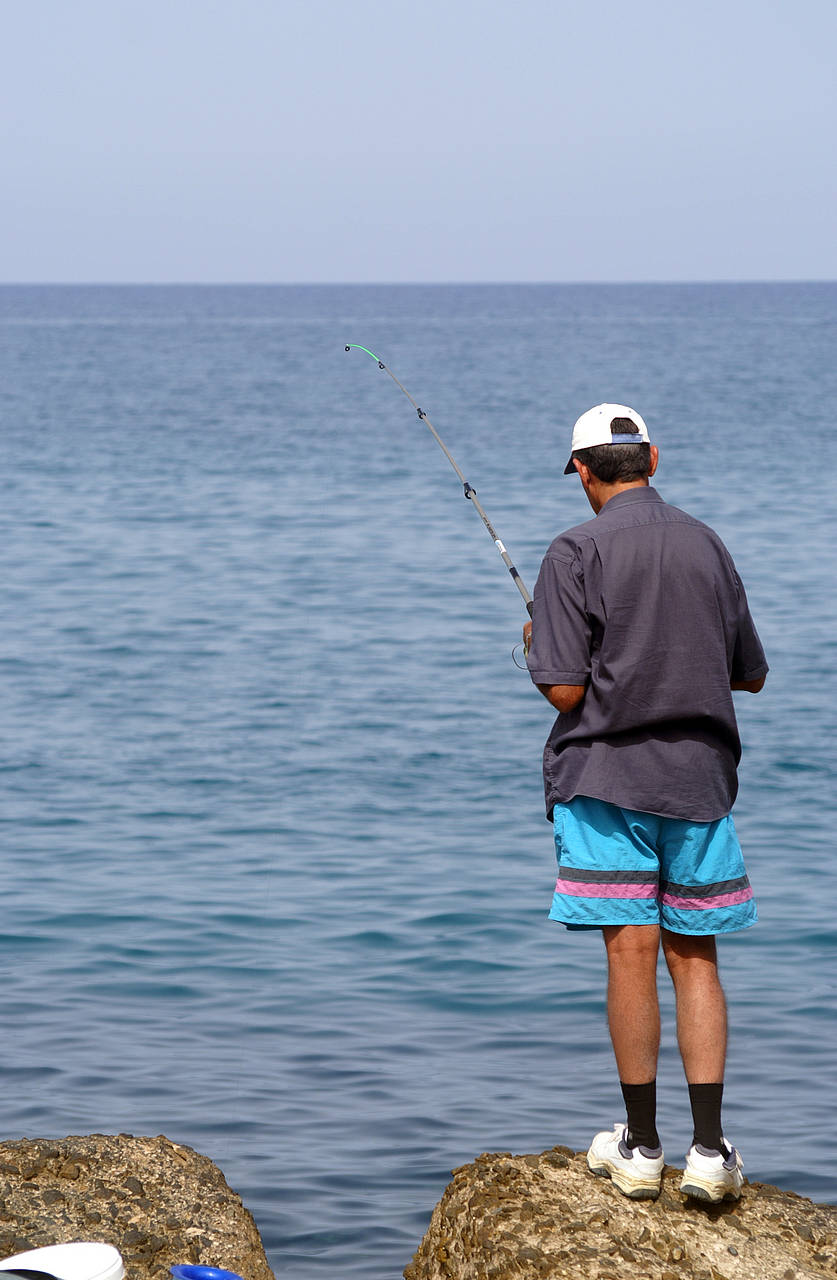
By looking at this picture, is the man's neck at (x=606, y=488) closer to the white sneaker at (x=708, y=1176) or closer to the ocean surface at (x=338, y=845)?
the white sneaker at (x=708, y=1176)

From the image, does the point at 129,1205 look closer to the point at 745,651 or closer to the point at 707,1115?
the point at 707,1115

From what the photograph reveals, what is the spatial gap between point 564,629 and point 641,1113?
3.46 feet

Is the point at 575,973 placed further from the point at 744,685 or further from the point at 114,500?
the point at 114,500

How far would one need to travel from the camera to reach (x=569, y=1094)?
6.07 meters

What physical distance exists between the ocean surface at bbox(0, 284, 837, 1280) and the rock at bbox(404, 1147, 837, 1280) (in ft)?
3.96

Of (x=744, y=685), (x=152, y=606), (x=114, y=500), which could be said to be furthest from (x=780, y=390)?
(x=744, y=685)

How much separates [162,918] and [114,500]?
19243 millimetres

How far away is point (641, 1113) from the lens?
3719 mm

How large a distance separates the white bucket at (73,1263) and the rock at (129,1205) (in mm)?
517

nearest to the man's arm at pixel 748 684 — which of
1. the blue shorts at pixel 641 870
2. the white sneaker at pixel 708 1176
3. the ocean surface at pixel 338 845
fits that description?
the blue shorts at pixel 641 870

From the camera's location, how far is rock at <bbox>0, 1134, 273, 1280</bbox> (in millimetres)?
3656

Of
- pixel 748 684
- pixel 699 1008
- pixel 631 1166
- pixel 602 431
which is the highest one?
pixel 602 431

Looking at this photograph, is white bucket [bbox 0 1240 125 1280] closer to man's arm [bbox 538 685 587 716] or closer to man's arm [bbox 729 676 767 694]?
man's arm [bbox 538 685 587 716]

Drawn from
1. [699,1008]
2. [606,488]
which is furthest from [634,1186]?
[606,488]
